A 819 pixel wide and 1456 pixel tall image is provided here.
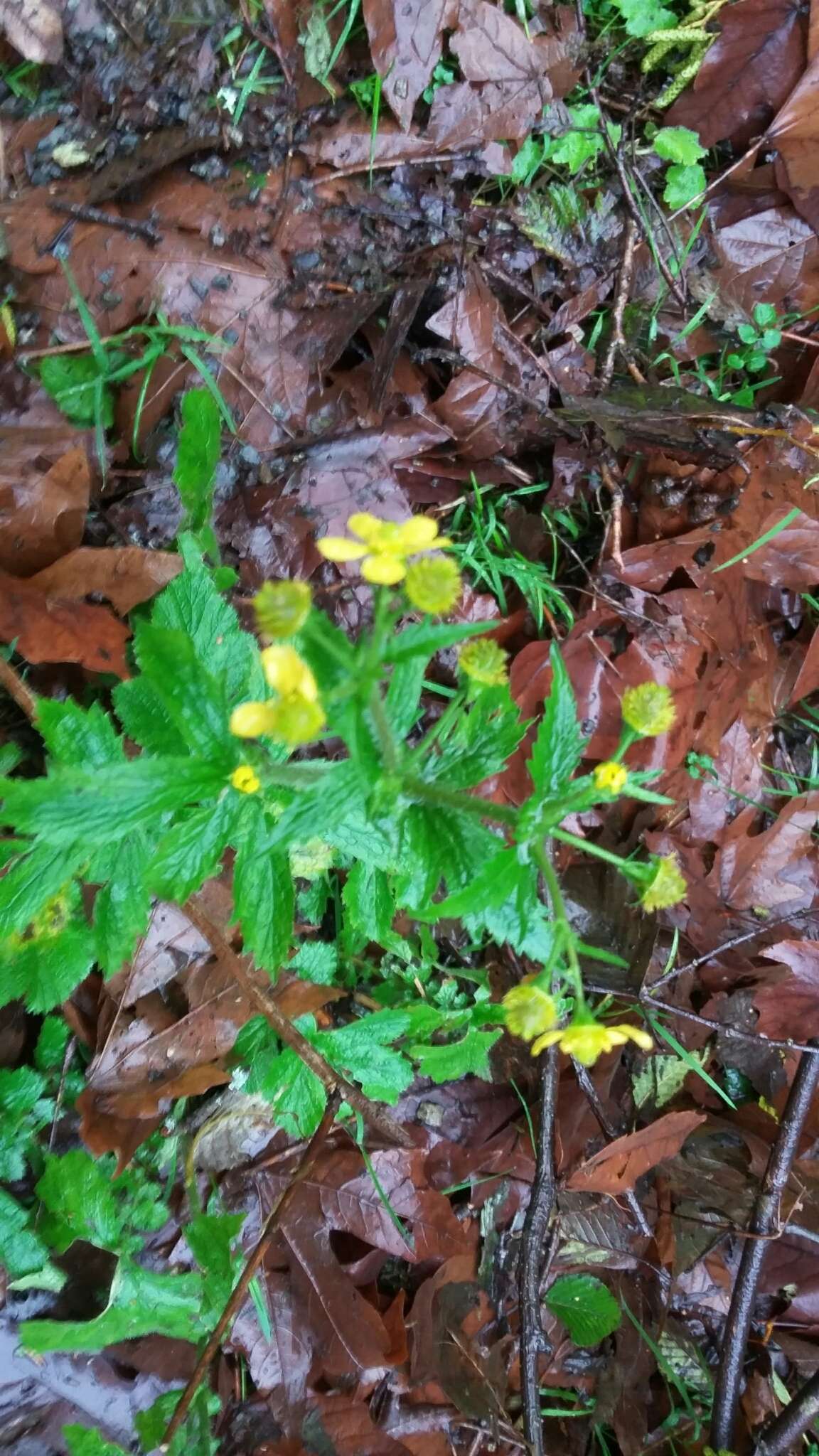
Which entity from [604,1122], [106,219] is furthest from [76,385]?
[604,1122]

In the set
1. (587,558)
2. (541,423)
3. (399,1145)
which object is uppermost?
(541,423)

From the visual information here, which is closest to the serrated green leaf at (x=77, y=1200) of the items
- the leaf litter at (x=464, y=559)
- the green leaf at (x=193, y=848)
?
the leaf litter at (x=464, y=559)

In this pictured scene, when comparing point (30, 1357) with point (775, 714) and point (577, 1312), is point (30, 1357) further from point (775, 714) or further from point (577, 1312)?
point (775, 714)

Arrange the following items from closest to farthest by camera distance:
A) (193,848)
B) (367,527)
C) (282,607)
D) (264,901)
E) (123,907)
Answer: (282,607)
(367,527)
(193,848)
(264,901)
(123,907)

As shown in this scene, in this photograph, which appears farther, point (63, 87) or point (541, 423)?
point (541, 423)

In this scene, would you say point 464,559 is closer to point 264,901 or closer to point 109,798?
point 264,901

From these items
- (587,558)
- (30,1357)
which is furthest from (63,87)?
(30,1357)
